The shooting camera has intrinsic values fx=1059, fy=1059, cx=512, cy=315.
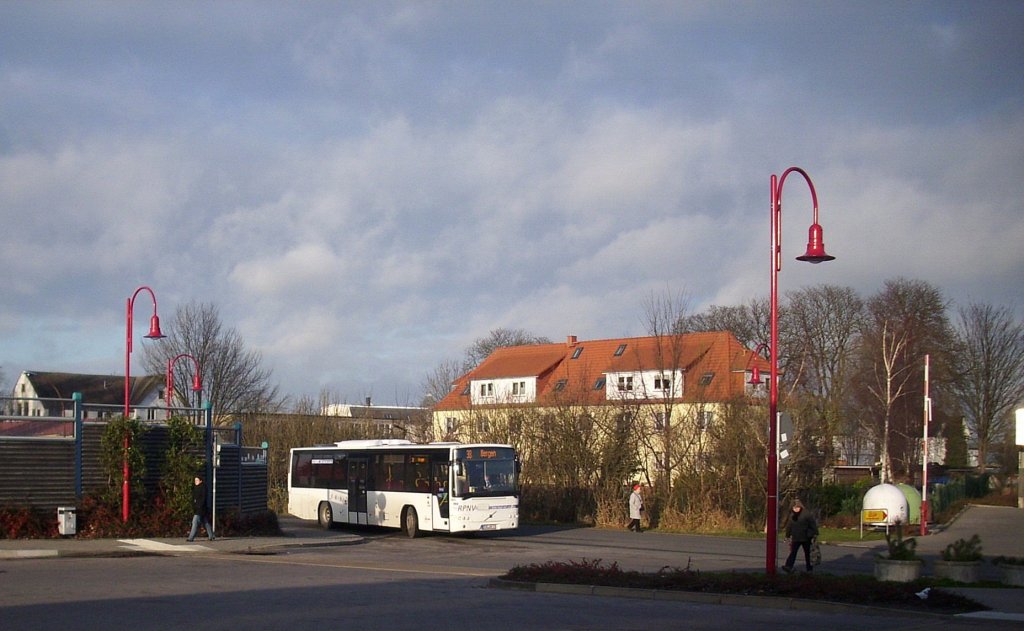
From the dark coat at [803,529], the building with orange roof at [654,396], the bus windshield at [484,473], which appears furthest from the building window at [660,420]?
the dark coat at [803,529]

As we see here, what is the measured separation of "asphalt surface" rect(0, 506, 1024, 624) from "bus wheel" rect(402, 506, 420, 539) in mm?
2206

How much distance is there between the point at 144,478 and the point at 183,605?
43.6 ft

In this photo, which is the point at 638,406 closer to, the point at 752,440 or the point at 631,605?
the point at 752,440

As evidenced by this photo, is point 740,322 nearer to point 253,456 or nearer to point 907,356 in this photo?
point 907,356

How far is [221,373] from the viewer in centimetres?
5950

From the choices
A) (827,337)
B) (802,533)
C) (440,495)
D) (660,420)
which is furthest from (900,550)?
(827,337)

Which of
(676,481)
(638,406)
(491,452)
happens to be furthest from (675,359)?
(491,452)

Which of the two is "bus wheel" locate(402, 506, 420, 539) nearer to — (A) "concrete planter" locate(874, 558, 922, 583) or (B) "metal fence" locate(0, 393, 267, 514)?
(B) "metal fence" locate(0, 393, 267, 514)

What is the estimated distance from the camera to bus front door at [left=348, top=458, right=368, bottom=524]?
33.9 metres

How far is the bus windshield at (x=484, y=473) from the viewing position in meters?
30.6

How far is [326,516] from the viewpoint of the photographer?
35719 millimetres

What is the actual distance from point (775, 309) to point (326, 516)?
74.1 feet

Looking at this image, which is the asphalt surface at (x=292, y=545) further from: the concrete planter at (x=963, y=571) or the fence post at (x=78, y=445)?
the fence post at (x=78, y=445)

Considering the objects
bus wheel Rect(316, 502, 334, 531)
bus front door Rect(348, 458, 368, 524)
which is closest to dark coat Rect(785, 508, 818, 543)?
bus front door Rect(348, 458, 368, 524)
